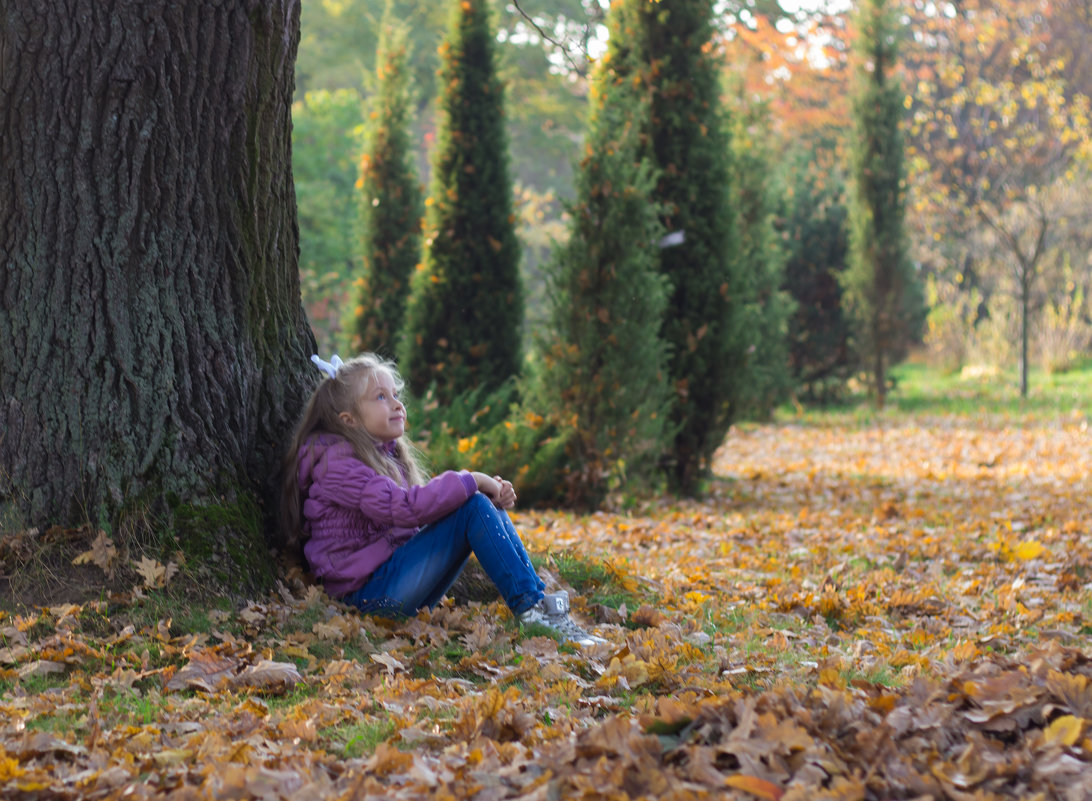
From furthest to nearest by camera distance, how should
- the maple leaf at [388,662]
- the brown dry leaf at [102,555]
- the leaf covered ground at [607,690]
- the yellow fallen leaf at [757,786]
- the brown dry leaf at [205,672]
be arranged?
the brown dry leaf at [102,555] → the maple leaf at [388,662] → the brown dry leaf at [205,672] → the leaf covered ground at [607,690] → the yellow fallen leaf at [757,786]

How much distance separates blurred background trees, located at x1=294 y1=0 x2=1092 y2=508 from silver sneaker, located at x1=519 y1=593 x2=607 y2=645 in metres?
3.02

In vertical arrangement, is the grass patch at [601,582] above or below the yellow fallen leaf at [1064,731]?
below

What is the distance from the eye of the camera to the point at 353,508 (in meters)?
3.75

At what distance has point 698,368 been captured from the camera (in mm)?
9039

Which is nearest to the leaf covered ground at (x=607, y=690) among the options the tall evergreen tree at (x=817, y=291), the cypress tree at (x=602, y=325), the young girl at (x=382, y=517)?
the young girl at (x=382, y=517)

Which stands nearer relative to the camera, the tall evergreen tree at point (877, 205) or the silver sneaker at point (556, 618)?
the silver sneaker at point (556, 618)

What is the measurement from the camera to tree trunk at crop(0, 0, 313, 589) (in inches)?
139

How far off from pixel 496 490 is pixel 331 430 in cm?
66

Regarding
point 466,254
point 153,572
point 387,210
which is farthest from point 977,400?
point 153,572

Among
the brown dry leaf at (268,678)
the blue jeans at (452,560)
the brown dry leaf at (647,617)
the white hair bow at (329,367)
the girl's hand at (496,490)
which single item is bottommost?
the brown dry leaf at (647,617)

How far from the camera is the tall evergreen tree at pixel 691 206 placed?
9055 mm

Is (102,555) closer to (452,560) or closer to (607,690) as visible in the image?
(452,560)

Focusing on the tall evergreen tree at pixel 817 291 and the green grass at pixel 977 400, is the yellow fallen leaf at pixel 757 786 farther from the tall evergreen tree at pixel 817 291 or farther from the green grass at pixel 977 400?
the tall evergreen tree at pixel 817 291

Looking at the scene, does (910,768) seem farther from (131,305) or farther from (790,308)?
(790,308)
